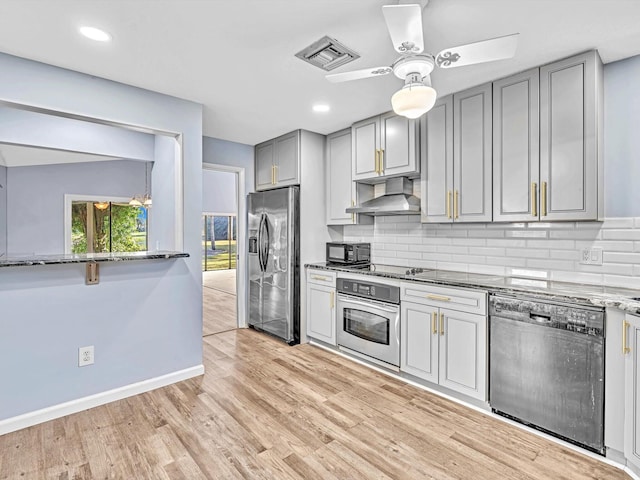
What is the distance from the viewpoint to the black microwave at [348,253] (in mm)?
3740

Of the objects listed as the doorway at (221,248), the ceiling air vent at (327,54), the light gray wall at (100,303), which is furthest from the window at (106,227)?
the ceiling air vent at (327,54)

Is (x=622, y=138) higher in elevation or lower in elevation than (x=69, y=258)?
higher

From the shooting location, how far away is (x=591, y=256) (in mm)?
2422

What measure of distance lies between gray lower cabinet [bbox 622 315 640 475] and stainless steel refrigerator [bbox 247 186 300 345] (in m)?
2.84

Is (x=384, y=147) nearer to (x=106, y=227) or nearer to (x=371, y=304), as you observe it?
(x=371, y=304)

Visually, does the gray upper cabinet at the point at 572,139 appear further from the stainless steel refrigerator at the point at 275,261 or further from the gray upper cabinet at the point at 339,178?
the stainless steel refrigerator at the point at 275,261

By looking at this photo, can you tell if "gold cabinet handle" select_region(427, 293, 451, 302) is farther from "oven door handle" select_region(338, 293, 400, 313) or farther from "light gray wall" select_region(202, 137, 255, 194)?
"light gray wall" select_region(202, 137, 255, 194)

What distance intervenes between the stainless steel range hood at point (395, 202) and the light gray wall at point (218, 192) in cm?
659

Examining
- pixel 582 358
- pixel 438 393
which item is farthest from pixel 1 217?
pixel 582 358

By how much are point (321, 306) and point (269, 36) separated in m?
2.62

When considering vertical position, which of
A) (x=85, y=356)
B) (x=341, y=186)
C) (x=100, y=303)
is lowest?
(x=85, y=356)

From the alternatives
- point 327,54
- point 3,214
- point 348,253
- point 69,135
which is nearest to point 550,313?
point 348,253

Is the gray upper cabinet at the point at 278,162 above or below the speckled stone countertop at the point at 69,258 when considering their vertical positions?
above

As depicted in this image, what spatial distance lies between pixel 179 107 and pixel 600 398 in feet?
11.8
